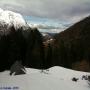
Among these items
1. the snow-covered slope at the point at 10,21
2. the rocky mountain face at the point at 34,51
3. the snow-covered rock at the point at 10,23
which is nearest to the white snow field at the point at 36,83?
the rocky mountain face at the point at 34,51

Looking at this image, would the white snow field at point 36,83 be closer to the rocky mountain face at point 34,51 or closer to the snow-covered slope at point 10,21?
the rocky mountain face at point 34,51

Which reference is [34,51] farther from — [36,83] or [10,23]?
[36,83]

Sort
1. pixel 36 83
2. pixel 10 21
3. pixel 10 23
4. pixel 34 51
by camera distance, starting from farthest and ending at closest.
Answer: pixel 10 21, pixel 10 23, pixel 34 51, pixel 36 83

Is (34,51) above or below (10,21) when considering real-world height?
below

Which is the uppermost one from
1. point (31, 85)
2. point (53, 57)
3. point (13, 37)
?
point (13, 37)

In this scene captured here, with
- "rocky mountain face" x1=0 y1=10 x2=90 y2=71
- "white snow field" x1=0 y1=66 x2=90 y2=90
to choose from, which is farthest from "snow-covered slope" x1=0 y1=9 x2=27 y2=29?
"white snow field" x1=0 y1=66 x2=90 y2=90

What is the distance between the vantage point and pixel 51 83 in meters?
11.4

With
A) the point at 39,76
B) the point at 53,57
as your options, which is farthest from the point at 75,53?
the point at 39,76

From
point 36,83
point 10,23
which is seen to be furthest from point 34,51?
point 36,83

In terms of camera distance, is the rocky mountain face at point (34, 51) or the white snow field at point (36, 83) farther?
the rocky mountain face at point (34, 51)

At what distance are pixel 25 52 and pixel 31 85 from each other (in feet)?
54.6

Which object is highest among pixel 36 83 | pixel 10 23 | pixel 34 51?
pixel 10 23

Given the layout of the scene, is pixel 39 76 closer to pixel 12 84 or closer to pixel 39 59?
pixel 12 84

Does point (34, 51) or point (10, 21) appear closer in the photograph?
point (34, 51)
